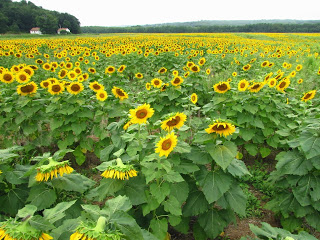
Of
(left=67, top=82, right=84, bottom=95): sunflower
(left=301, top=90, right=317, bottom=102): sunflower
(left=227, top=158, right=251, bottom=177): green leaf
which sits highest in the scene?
(left=67, top=82, right=84, bottom=95): sunflower

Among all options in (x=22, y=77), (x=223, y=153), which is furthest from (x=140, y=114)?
(x=22, y=77)

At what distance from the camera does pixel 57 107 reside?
408cm

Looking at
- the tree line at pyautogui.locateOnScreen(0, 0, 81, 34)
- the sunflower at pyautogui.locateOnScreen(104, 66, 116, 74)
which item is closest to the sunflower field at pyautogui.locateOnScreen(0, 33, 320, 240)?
the sunflower at pyautogui.locateOnScreen(104, 66, 116, 74)

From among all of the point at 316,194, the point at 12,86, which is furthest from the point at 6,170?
the point at 12,86

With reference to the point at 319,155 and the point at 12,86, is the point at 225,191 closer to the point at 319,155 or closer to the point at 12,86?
the point at 319,155

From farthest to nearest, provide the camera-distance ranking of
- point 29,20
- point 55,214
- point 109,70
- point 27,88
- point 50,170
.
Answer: point 29,20 → point 109,70 → point 27,88 → point 50,170 → point 55,214

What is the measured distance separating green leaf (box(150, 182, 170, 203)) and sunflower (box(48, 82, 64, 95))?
2826 millimetres

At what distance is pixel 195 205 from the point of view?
7.96 ft

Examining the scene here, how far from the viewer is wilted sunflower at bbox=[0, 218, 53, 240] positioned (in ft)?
3.29

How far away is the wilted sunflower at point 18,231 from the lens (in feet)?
3.29

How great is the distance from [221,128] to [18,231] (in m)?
1.68

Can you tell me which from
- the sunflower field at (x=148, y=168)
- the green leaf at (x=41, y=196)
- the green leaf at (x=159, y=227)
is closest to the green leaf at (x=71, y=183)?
the sunflower field at (x=148, y=168)

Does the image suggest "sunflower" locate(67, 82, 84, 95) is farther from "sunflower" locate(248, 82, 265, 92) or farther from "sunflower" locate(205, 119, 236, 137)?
"sunflower" locate(248, 82, 265, 92)

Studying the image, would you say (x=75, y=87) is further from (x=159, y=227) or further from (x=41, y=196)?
(x=159, y=227)
